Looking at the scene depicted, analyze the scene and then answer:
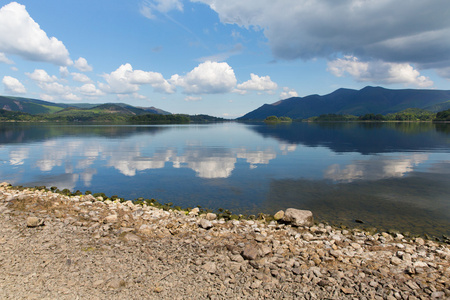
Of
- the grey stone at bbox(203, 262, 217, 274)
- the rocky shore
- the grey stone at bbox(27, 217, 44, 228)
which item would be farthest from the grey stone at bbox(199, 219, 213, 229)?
the grey stone at bbox(27, 217, 44, 228)

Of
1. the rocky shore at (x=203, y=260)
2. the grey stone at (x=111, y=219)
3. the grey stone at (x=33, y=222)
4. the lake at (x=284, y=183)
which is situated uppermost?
the grey stone at (x=33, y=222)

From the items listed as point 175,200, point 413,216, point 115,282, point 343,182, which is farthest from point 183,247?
point 343,182

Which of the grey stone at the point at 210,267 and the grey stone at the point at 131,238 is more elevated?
the grey stone at the point at 131,238

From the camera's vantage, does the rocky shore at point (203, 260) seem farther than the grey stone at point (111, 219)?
No

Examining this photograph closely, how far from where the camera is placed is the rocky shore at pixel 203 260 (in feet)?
32.1

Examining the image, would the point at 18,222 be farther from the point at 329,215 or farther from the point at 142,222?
the point at 329,215

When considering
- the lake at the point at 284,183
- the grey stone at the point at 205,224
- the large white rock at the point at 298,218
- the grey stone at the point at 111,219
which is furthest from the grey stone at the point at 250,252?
the grey stone at the point at 111,219

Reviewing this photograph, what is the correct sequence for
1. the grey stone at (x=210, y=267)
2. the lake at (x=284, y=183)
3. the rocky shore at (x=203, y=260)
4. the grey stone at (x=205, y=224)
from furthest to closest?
the lake at (x=284, y=183), the grey stone at (x=205, y=224), the grey stone at (x=210, y=267), the rocky shore at (x=203, y=260)

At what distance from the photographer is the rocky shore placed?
9.77 metres

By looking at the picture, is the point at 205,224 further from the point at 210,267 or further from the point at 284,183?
the point at 284,183

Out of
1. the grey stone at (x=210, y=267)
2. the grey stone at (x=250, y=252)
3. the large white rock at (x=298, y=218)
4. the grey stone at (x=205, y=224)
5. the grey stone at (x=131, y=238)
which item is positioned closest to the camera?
the grey stone at (x=210, y=267)

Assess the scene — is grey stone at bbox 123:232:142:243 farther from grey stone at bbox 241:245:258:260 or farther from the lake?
the lake

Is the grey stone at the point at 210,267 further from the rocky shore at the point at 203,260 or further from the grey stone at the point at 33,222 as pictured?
the grey stone at the point at 33,222

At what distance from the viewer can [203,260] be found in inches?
466
